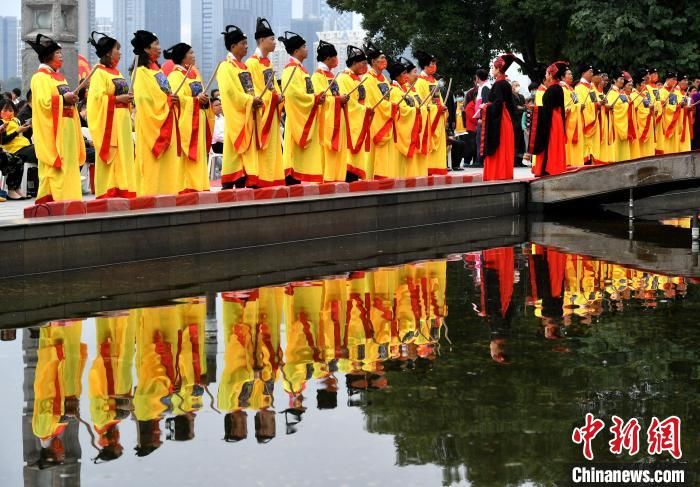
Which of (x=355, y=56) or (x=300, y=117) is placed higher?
(x=355, y=56)

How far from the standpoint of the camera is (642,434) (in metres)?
5.87

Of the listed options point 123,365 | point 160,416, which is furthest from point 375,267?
point 160,416

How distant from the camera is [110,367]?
290 inches

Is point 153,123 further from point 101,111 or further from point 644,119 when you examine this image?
point 644,119

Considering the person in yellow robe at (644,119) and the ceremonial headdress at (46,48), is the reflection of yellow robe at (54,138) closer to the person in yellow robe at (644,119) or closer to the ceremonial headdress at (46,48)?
the ceremonial headdress at (46,48)

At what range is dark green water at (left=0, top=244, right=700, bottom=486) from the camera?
5.55m

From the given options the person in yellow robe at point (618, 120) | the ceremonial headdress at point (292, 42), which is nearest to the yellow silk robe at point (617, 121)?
the person in yellow robe at point (618, 120)

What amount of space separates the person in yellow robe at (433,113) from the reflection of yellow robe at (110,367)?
9.58m

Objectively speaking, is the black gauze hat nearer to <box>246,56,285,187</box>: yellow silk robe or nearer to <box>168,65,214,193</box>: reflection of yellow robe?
<box>246,56,285,187</box>: yellow silk robe

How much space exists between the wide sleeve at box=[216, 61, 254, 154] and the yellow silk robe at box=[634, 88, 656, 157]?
10542mm

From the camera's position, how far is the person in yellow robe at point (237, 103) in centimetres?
1395

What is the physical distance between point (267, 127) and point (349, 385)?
24.9ft

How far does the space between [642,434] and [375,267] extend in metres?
5.96

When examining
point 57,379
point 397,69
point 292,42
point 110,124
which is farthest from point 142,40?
point 57,379
